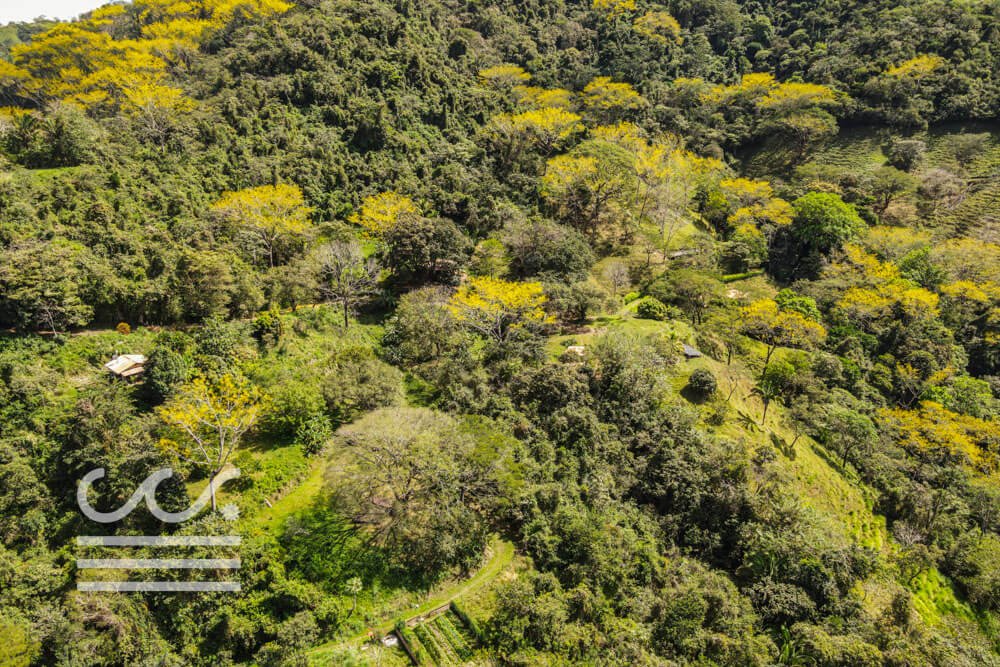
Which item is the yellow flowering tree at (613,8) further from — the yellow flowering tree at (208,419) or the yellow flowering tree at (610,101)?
the yellow flowering tree at (208,419)

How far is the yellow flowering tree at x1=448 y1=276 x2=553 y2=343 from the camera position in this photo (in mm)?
32344

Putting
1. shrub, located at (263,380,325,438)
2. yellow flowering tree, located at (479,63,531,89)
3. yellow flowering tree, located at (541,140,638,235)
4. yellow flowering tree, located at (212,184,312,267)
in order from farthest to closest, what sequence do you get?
yellow flowering tree, located at (479,63,531,89), yellow flowering tree, located at (541,140,638,235), yellow flowering tree, located at (212,184,312,267), shrub, located at (263,380,325,438)

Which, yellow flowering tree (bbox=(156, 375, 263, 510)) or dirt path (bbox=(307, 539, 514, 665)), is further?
yellow flowering tree (bbox=(156, 375, 263, 510))

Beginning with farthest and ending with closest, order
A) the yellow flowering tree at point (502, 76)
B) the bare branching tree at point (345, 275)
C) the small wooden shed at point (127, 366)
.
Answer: the yellow flowering tree at point (502, 76), the bare branching tree at point (345, 275), the small wooden shed at point (127, 366)

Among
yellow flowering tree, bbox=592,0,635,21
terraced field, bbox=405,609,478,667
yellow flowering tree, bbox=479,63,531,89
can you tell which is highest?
yellow flowering tree, bbox=592,0,635,21

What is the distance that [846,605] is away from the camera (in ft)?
68.5

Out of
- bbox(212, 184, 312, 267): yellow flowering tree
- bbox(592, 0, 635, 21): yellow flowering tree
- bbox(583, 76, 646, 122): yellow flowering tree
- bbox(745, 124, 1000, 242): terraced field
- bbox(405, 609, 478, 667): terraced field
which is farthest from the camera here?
bbox(592, 0, 635, 21): yellow flowering tree

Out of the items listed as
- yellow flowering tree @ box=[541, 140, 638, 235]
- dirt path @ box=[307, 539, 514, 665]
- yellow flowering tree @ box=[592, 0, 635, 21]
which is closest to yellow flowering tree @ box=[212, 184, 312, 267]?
yellow flowering tree @ box=[541, 140, 638, 235]

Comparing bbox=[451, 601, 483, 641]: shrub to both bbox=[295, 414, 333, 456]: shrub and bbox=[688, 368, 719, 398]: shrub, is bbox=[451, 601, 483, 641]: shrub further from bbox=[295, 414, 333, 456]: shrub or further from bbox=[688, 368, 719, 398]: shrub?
bbox=[688, 368, 719, 398]: shrub

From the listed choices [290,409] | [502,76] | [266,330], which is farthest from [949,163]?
[266,330]

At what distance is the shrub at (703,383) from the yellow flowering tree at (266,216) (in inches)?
1246

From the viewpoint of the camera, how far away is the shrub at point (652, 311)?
37469 millimetres

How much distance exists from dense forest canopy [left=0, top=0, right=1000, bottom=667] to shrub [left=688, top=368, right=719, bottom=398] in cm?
19

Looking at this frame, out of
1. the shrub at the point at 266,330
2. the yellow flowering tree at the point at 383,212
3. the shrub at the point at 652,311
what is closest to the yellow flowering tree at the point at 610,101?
the yellow flowering tree at the point at 383,212
